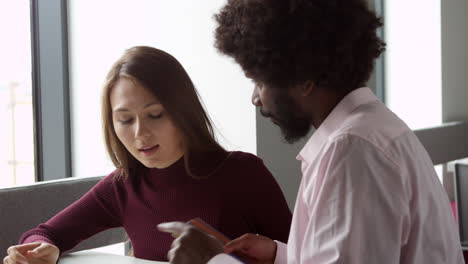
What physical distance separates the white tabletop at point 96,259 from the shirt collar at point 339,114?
712 millimetres

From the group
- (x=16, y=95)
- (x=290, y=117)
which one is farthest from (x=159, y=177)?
(x=16, y=95)

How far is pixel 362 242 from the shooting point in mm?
899

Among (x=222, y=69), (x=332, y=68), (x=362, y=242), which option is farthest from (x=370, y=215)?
(x=222, y=69)

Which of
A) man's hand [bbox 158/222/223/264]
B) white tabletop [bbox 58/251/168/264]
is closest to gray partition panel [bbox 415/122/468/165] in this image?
white tabletop [bbox 58/251/168/264]

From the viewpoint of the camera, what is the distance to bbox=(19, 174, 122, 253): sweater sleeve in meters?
1.72

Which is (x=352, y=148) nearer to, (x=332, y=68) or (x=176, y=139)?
(x=332, y=68)

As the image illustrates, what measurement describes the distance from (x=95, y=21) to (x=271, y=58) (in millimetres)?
1993

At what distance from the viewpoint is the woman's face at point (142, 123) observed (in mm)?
1571

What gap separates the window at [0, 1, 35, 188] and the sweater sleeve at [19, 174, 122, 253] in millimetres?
947

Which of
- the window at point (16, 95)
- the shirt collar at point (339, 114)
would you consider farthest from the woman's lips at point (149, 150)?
the window at point (16, 95)

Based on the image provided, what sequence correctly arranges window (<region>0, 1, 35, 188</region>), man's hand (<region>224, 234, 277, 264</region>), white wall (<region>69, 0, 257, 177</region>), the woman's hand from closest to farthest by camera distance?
man's hand (<region>224, 234, 277, 264</region>)
the woman's hand
white wall (<region>69, 0, 257, 177</region>)
window (<region>0, 1, 35, 188</region>)

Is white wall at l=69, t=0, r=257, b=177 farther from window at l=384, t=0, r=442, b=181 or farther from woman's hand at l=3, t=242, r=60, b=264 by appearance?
window at l=384, t=0, r=442, b=181

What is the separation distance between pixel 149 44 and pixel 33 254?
54.5 inches

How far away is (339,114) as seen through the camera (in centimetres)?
103
